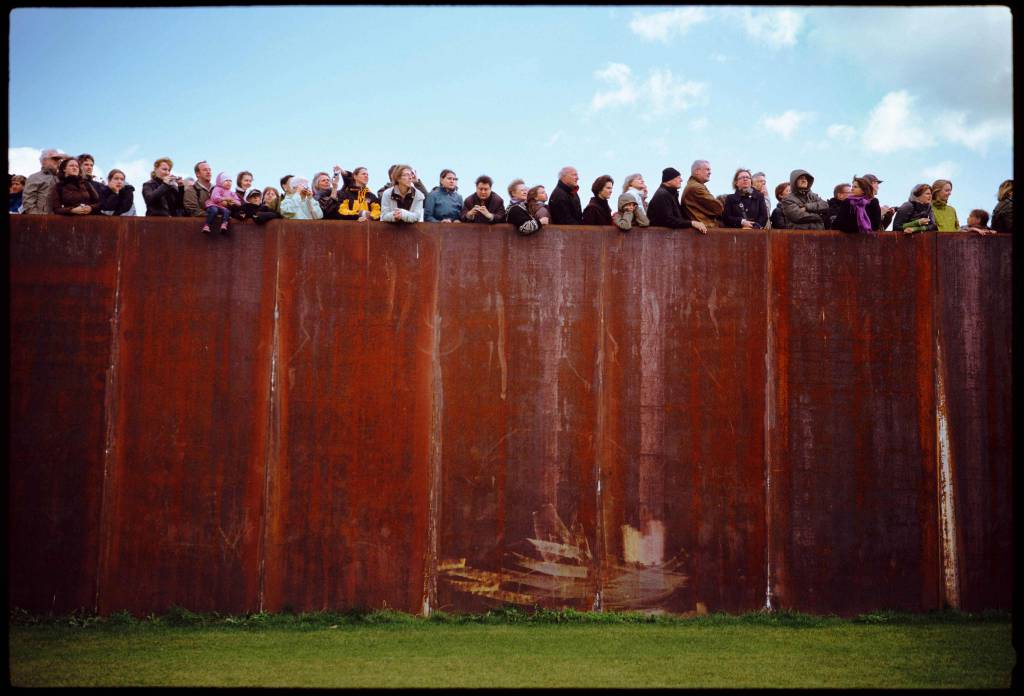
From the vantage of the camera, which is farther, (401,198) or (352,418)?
(401,198)

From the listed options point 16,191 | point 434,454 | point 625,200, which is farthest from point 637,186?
point 16,191

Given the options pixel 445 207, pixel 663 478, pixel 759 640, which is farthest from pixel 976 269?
pixel 445 207

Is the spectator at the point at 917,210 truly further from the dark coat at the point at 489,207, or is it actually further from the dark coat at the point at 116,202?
the dark coat at the point at 116,202

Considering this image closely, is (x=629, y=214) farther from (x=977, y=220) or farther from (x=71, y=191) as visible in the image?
(x=71, y=191)

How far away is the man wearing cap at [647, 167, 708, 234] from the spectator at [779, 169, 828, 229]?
3.48ft

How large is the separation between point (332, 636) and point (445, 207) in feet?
16.1

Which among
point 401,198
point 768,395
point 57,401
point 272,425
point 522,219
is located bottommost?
point 272,425

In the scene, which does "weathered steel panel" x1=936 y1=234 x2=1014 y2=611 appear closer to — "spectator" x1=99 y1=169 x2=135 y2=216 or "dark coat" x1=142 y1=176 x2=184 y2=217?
"dark coat" x1=142 y1=176 x2=184 y2=217

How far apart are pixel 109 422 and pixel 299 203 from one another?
10.5 feet

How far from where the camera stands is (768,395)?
10.2 metres

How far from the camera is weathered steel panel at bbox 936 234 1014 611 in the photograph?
10031 mm

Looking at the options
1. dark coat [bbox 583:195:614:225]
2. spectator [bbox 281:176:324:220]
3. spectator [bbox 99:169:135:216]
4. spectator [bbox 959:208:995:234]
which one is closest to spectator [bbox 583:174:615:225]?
dark coat [bbox 583:195:614:225]

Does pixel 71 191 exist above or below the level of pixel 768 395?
above

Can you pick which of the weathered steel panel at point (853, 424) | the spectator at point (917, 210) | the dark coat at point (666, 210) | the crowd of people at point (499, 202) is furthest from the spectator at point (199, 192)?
the spectator at point (917, 210)
